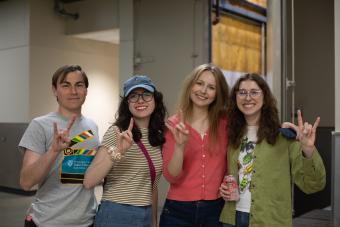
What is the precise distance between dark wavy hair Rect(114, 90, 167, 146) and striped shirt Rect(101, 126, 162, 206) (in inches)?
2.7

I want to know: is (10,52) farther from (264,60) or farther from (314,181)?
(314,181)

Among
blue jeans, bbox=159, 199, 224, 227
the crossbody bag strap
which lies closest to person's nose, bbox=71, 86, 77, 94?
the crossbody bag strap

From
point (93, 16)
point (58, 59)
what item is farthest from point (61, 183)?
point (58, 59)

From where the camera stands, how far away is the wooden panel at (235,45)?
597cm

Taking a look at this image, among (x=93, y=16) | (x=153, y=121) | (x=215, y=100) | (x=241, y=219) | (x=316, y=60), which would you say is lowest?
(x=241, y=219)

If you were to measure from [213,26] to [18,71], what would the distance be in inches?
153

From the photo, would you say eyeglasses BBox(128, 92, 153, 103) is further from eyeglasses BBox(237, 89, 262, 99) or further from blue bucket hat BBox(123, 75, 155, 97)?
eyeglasses BBox(237, 89, 262, 99)

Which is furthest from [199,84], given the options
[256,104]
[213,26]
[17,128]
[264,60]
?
[17,128]

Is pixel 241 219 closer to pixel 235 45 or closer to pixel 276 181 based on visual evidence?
pixel 276 181

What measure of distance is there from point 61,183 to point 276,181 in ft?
3.61

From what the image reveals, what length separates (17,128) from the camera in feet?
25.4

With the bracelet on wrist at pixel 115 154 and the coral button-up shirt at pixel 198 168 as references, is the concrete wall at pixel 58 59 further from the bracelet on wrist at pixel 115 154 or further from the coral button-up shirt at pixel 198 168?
the bracelet on wrist at pixel 115 154

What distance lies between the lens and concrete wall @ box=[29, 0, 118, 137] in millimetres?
7684

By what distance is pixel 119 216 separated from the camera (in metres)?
2.17
